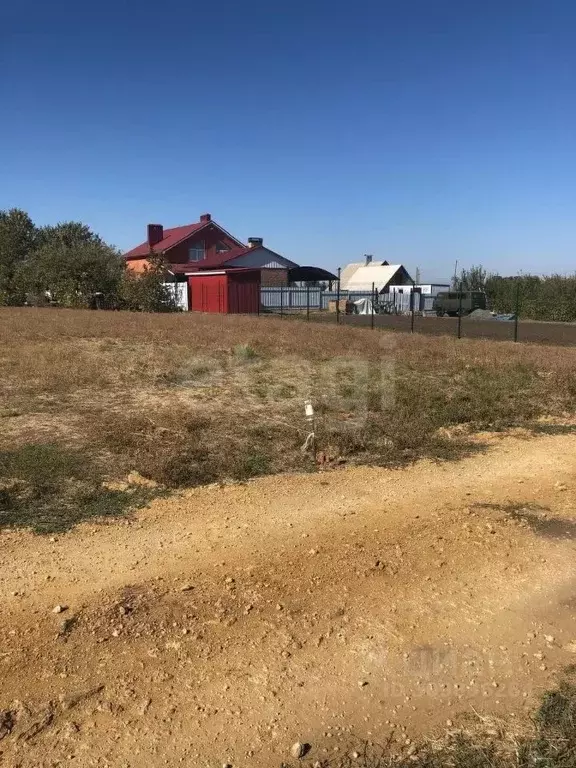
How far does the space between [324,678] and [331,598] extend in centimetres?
67

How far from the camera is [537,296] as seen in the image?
116 ft

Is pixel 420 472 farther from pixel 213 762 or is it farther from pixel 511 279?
pixel 511 279

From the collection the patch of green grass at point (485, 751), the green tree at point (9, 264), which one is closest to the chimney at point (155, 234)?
the green tree at point (9, 264)

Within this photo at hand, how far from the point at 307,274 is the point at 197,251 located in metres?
9.05

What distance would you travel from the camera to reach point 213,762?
2.28 metres

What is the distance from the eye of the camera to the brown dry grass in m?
6.04

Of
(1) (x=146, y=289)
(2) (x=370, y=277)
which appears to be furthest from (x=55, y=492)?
(2) (x=370, y=277)

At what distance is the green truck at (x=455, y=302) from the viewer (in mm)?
39312

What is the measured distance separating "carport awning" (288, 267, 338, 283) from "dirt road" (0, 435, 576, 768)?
137 ft

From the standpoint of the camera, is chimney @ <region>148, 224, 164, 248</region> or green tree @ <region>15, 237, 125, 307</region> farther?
chimney @ <region>148, 224, 164, 248</region>

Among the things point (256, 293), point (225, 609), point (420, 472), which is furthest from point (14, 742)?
point (256, 293)

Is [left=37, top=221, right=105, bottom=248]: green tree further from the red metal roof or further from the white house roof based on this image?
the white house roof

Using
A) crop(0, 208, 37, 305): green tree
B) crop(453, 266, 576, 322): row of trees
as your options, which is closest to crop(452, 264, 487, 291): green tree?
crop(453, 266, 576, 322): row of trees

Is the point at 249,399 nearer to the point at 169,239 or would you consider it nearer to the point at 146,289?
the point at 146,289
